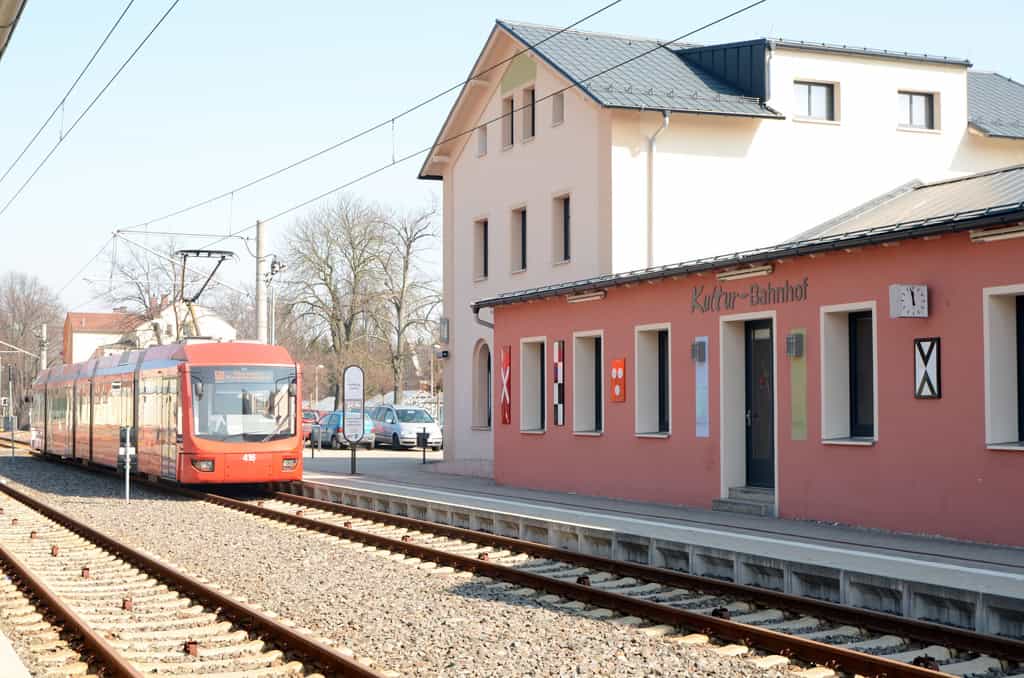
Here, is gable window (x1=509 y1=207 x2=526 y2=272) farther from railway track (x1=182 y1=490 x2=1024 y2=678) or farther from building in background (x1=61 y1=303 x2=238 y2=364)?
building in background (x1=61 y1=303 x2=238 y2=364)

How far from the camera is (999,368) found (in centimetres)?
1440

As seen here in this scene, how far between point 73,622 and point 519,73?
73.9 feet

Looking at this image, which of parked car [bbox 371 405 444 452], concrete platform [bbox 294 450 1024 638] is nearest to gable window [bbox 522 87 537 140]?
concrete platform [bbox 294 450 1024 638]

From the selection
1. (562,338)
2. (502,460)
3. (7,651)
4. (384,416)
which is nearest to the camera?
(7,651)

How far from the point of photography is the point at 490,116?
3228 centimetres

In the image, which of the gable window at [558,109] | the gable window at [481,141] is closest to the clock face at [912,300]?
the gable window at [558,109]

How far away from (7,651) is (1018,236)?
35.0 ft

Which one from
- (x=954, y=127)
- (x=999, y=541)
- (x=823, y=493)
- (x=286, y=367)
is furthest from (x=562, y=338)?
(x=954, y=127)

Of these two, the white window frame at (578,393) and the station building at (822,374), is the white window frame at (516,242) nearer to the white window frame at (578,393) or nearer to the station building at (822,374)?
the station building at (822,374)

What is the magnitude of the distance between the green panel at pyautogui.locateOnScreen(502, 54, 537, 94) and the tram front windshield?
400 inches

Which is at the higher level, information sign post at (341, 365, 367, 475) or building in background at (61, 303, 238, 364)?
building in background at (61, 303, 238, 364)

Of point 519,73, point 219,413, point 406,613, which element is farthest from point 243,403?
point 406,613

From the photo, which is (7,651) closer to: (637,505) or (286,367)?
(637,505)

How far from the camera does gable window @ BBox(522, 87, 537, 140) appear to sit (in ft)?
100
